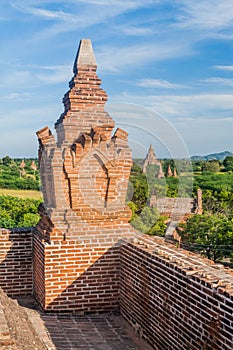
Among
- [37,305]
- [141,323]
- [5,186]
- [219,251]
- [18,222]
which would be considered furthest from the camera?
[5,186]

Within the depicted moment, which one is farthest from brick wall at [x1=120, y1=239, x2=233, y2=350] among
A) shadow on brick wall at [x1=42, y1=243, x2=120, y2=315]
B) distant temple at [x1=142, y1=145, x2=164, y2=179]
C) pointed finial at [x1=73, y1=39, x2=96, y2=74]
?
pointed finial at [x1=73, y1=39, x2=96, y2=74]

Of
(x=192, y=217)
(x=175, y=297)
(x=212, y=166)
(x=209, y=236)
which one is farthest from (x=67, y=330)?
(x=212, y=166)

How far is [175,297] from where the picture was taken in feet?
14.6

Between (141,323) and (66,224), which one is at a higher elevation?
(66,224)

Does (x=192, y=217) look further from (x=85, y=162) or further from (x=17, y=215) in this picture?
(x=85, y=162)

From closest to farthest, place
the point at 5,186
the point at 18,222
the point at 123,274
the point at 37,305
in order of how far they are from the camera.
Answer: the point at 123,274 < the point at 37,305 < the point at 18,222 < the point at 5,186

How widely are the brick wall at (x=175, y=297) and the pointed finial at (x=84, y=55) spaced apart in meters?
2.75

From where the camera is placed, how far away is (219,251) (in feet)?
59.5

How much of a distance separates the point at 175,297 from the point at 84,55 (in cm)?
394

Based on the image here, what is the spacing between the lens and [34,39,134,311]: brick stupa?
6.06 m

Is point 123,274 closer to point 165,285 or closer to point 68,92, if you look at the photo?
point 165,285

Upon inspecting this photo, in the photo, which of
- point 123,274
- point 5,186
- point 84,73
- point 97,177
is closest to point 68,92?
point 84,73

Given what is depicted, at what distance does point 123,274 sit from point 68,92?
2753mm

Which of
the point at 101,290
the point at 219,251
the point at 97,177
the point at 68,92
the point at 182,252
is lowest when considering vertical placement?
the point at 219,251
